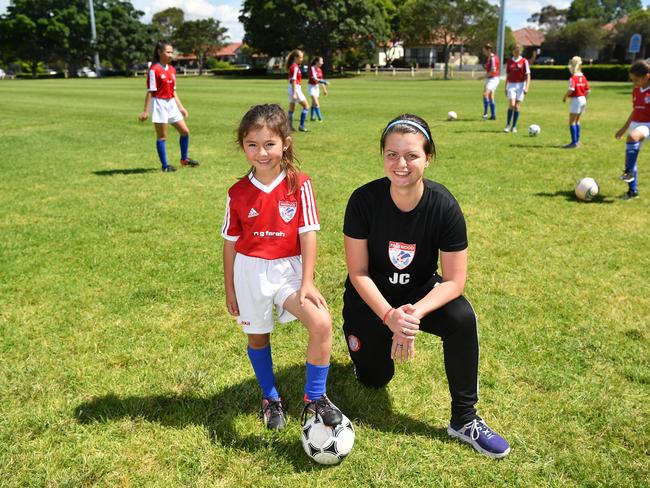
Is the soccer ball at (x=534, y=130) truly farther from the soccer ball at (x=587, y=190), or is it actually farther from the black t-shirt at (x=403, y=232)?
the black t-shirt at (x=403, y=232)

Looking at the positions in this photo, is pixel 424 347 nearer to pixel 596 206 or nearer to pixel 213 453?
pixel 213 453

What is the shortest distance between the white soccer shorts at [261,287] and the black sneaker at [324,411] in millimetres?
508

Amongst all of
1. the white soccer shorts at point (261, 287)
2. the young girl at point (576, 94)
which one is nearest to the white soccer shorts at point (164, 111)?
the white soccer shorts at point (261, 287)

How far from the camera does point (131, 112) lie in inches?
855

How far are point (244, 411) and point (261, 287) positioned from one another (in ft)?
2.96

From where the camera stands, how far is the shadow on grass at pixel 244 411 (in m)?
3.09

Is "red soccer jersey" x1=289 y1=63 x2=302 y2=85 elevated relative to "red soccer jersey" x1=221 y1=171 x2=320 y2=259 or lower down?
elevated

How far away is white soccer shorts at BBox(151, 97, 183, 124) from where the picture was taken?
10000mm

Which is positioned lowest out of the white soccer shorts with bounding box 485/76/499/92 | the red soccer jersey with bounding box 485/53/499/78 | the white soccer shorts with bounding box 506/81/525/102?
the white soccer shorts with bounding box 506/81/525/102

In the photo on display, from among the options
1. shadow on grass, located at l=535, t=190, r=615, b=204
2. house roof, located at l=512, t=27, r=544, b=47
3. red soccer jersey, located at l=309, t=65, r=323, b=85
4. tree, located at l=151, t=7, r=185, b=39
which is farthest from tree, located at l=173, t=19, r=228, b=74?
shadow on grass, located at l=535, t=190, r=615, b=204

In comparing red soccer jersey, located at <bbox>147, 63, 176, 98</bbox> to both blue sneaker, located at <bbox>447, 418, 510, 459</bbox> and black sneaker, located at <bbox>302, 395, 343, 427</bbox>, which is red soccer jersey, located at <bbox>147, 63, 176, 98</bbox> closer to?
black sneaker, located at <bbox>302, 395, 343, 427</bbox>

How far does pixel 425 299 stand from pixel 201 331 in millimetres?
2127

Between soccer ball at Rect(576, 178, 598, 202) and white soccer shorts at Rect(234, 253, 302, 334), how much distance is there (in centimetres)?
628

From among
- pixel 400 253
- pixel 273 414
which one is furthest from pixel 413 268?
pixel 273 414
